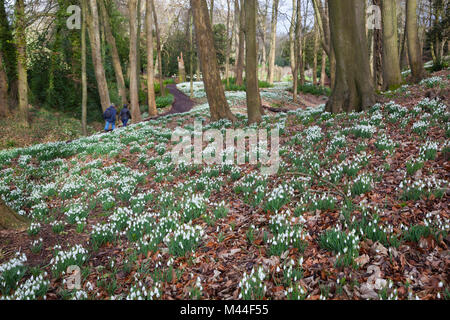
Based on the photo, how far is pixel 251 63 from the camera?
11.0 m

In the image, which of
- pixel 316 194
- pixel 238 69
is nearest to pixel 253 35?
pixel 316 194

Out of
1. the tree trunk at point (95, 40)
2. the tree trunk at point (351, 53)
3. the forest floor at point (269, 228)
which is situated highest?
the tree trunk at point (95, 40)

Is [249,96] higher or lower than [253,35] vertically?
lower

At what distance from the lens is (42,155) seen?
10.6m

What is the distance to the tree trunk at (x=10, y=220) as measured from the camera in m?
4.40

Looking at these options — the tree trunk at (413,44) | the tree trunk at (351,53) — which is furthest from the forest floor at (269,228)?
the tree trunk at (413,44)

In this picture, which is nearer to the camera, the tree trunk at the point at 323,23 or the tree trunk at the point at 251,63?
the tree trunk at the point at 251,63

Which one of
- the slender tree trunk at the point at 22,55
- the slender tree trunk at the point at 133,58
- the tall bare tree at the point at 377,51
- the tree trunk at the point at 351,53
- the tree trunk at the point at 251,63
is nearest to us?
the tree trunk at the point at 351,53

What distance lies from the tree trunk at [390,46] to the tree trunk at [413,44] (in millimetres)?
847

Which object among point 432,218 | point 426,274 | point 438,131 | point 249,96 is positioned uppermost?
point 249,96

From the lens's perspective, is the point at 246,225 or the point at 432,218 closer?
the point at 432,218

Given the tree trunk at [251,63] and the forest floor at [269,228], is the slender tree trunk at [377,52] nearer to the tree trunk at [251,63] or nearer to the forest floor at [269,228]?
the tree trunk at [251,63]

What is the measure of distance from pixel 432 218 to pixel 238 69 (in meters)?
28.7

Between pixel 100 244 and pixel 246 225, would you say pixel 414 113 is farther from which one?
pixel 100 244
